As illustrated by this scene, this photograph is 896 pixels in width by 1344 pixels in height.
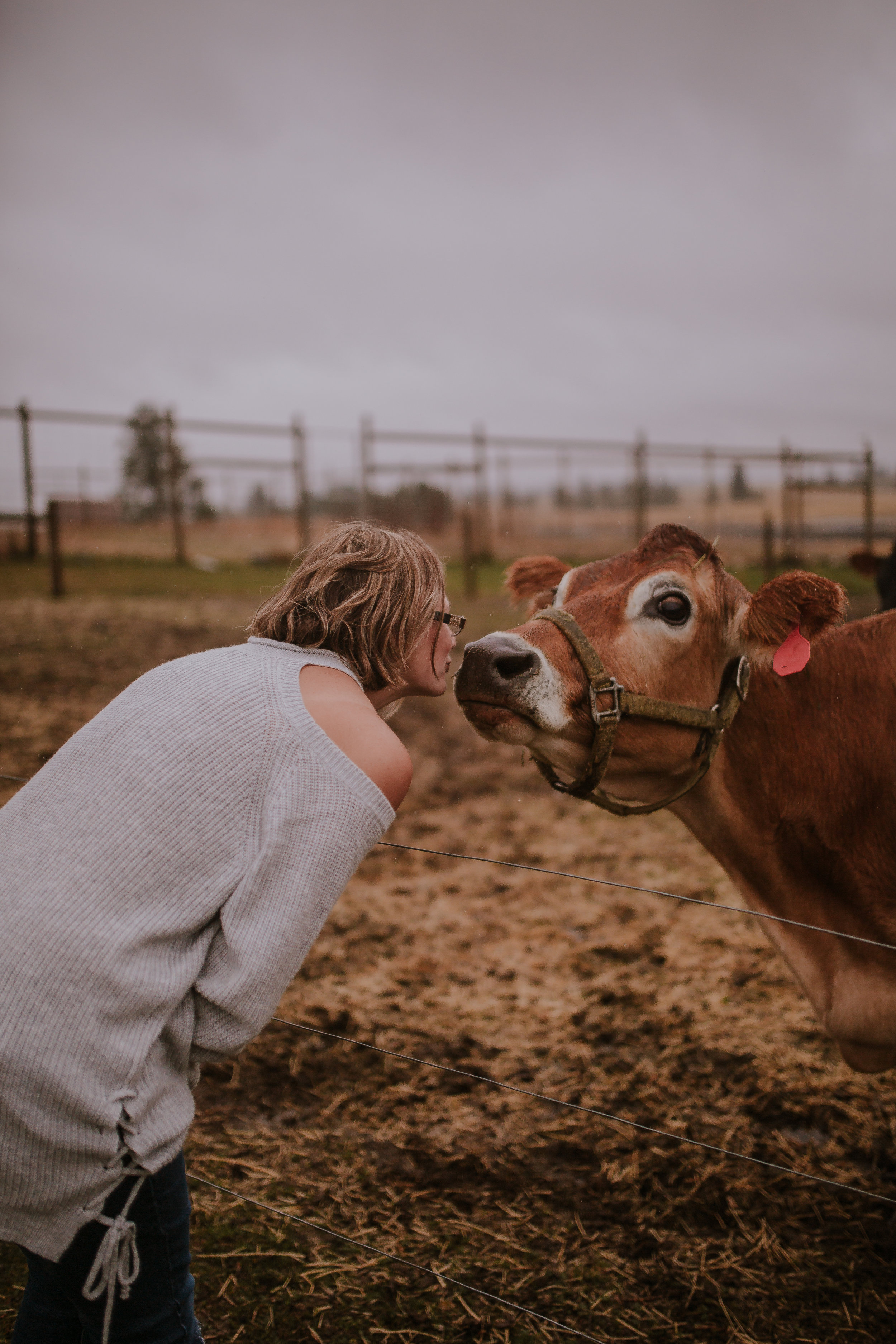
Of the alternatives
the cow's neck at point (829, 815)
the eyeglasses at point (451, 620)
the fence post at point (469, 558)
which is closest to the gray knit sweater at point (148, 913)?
the eyeglasses at point (451, 620)

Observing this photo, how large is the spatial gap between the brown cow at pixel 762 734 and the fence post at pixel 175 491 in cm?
212

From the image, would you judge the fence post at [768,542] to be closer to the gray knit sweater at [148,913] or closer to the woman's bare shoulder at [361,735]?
the woman's bare shoulder at [361,735]

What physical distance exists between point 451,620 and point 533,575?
2.99 ft

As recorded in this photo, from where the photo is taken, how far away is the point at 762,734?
231 centimetres

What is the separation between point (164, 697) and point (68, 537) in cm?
616

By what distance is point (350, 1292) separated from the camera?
228 centimetres

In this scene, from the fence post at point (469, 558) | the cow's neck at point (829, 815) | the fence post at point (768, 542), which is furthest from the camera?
the fence post at point (469, 558)

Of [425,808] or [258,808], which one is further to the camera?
[425,808]

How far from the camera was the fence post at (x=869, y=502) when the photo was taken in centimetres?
1076

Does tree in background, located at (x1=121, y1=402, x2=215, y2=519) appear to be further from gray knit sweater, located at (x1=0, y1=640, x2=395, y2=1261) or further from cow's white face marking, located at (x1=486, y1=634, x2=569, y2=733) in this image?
gray knit sweater, located at (x1=0, y1=640, x2=395, y2=1261)

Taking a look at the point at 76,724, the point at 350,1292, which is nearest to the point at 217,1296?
the point at 350,1292

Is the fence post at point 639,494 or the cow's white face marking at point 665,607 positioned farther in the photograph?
the fence post at point 639,494

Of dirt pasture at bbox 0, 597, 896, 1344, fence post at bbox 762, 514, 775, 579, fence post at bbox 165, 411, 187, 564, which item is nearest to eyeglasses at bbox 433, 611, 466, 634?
dirt pasture at bbox 0, 597, 896, 1344

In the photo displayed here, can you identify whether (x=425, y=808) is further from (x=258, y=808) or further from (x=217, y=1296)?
(x=258, y=808)
